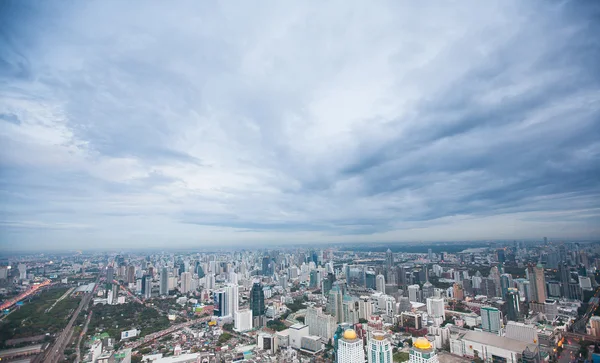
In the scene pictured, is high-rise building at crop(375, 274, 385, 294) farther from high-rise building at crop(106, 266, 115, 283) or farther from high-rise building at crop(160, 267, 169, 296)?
high-rise building at crop(106, 266, 115, 283)

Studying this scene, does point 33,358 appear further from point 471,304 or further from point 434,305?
point 471,304

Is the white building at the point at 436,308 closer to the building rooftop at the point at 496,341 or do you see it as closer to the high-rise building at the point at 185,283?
the building rooftop at the point at 496,341

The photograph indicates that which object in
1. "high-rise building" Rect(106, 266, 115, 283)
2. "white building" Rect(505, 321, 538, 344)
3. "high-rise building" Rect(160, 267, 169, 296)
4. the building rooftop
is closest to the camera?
the building rooftop

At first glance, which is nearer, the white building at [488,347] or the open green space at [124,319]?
the white building at [488,347]

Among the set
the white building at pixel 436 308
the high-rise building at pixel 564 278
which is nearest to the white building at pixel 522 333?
the white building at pixel 436 308

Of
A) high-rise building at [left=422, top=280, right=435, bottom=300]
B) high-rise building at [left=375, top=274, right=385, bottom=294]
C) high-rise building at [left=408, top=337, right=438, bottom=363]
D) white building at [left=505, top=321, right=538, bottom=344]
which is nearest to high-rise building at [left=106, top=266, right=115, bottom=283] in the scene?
high-rise building at [left=408, top=337, right=438, bottom=363]

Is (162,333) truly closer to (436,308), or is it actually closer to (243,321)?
(243,321)
